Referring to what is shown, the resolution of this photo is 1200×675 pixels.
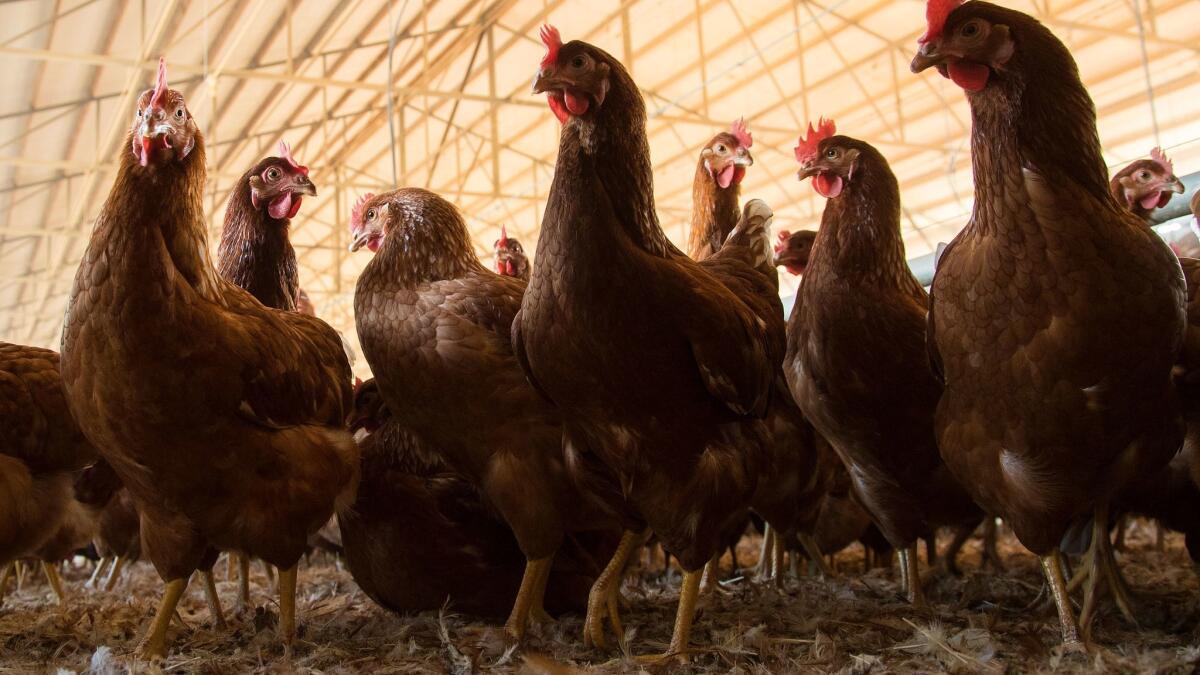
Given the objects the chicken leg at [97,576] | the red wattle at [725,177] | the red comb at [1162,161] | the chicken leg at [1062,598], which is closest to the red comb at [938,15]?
the chicken leg at [1062,598]

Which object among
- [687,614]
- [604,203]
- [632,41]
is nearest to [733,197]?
[604,203]

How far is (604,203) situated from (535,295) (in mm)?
266

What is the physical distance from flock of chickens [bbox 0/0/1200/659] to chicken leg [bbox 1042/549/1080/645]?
A: 0.04ft

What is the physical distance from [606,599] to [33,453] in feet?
5.45

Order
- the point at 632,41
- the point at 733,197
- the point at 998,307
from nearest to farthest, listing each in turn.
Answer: the point at 998,307, the point at 733,197, the point at 632,41

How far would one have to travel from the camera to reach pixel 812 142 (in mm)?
3018

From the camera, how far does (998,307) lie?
6.12 ft

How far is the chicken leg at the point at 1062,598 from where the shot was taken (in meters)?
1.93

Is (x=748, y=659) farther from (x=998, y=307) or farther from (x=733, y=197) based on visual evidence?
(x=733, y=197)

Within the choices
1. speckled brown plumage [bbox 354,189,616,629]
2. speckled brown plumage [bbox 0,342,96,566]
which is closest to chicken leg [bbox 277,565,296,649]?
speckled brown plumage [bbox 354,189,616,629]

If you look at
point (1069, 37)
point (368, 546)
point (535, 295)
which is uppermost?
point (1069, 37)

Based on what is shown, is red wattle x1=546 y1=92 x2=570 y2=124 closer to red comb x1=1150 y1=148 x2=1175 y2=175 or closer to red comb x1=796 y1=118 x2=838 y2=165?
red comb x1=796 y1=118 x2=838 y2=165

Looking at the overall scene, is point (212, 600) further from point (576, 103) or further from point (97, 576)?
point (97, 576)

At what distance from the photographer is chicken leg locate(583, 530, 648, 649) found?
2.21 metres
